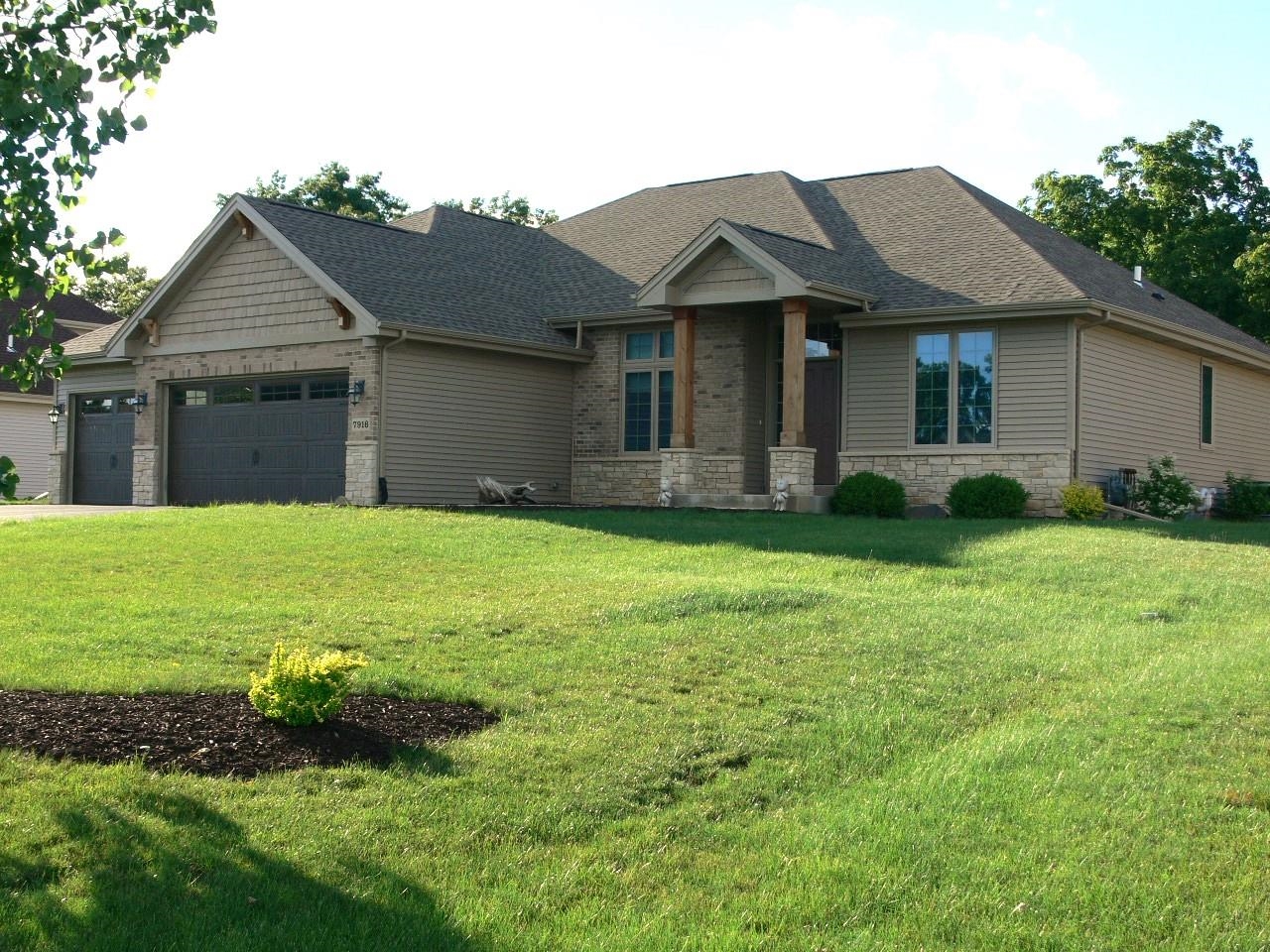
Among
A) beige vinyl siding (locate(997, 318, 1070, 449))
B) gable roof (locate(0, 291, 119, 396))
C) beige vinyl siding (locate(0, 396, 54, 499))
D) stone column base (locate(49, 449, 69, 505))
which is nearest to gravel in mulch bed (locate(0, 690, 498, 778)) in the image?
beige vinyl siding (locate(997, 318, 1070, 449))

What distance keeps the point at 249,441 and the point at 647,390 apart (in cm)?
713

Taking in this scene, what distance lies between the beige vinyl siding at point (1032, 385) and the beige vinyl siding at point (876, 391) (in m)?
1.57

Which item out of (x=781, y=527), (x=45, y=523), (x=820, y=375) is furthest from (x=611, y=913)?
(x=820, y=375)

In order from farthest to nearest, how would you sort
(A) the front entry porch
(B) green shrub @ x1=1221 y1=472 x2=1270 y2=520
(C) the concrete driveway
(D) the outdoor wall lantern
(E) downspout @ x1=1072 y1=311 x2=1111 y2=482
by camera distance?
1. (D) the outdoor wall lantern
2. (B) green shrub @ x1=1221 y1=472 x2=1270 y2=520
3. (C) the concrete driveway
4. (A) the front entry porch
5. (E) downspout @ x1=1072 y1=311 x2=1111 y2=482

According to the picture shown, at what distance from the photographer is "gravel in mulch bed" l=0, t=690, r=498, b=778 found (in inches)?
309

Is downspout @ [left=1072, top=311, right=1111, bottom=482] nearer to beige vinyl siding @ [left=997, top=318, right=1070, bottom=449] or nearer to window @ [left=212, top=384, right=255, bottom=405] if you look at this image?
beige vinyl siding @ [left=997, top=318, right=1070, bottom=449]

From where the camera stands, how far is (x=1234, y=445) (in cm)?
2816

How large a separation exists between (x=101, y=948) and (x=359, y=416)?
1807 cm

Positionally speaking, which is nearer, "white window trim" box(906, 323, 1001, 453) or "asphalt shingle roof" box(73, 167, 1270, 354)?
"white window trim" box(906, 323, 1001, 453)

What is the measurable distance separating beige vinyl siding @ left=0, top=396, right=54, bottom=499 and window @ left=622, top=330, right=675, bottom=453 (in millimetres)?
20528

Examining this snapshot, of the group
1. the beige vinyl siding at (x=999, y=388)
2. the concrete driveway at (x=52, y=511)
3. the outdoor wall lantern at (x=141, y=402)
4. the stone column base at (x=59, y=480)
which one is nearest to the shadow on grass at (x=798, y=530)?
the beige vinyl siding at (x=999, y=388)

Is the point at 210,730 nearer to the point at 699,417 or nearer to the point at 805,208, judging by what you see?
the point at 699,417

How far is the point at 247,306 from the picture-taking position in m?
25.1

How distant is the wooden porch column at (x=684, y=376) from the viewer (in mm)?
23344
